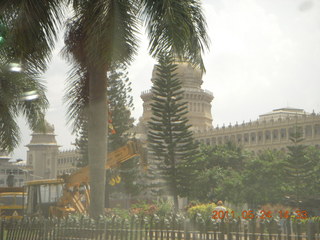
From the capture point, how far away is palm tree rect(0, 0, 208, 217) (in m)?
9.41

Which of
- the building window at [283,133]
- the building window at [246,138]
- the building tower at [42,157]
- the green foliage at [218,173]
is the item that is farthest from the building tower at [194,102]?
the green foliage at [218,173]

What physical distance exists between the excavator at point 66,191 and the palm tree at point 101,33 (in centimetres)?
713

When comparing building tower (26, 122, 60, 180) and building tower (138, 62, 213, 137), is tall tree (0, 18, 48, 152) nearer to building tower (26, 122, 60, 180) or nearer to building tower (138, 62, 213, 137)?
building tower (138, 62, 213, 137)

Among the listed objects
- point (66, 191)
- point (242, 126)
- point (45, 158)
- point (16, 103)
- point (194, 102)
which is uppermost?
point (194, 102)

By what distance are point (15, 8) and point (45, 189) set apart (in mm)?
16504

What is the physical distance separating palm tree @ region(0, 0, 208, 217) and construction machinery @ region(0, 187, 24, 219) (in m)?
18.7

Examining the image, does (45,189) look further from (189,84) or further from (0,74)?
(189,84)

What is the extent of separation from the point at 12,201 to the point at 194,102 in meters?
60.4

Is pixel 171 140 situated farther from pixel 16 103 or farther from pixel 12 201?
pixel 16 103

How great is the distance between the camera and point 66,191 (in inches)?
885

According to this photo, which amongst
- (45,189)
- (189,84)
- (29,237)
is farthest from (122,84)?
(189,84)

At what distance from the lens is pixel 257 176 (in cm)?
4206

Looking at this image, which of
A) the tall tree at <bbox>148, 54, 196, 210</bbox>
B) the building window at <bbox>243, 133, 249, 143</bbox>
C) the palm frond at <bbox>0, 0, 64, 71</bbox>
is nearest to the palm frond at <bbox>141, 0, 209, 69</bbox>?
the palm frond at <bbox>0, 0, 64, 71</bbox>

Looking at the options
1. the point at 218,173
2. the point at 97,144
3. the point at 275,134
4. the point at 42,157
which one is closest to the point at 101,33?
the point at 97,144
